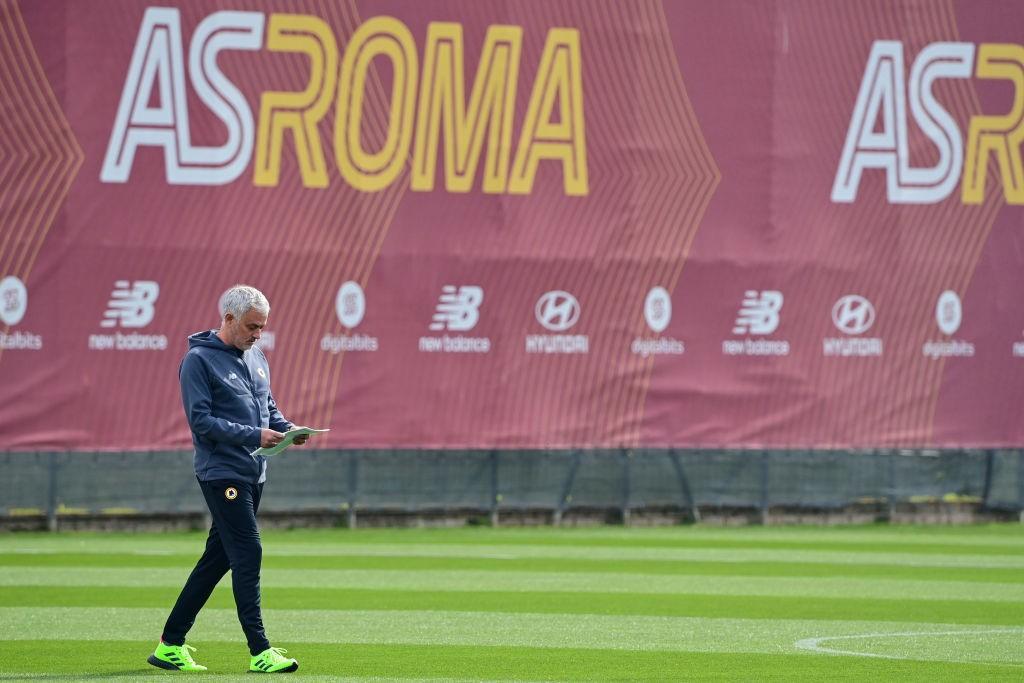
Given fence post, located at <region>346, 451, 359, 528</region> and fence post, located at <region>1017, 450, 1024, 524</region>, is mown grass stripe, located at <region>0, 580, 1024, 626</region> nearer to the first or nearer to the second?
fence post, located at <region>346, 451, 359, 528</region>

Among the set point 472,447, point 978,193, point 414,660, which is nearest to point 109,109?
point 472,447

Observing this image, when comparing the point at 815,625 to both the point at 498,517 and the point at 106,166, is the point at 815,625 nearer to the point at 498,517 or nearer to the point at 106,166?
the point at 498,517

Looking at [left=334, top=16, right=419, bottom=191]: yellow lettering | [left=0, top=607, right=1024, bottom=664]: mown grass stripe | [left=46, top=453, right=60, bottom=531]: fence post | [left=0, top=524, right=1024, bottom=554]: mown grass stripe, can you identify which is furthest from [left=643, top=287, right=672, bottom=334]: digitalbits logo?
[left=0, top=607, right=1024, bottom=664]: mown grass stripe

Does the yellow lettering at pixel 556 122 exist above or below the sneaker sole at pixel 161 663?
above

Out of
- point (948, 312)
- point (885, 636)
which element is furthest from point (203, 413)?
point (948, 312)

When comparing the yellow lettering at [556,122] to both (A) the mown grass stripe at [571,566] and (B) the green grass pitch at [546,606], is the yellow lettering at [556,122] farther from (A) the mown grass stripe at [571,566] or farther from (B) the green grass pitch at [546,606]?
(A) the mown grass stripe at [571,566]

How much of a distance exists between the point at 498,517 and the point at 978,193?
28.9ft

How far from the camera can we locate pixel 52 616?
12906 millimetres

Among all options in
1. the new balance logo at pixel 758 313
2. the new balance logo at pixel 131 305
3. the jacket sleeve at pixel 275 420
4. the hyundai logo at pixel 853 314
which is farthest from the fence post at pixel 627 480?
the jacket sleeve at pixel 275 420

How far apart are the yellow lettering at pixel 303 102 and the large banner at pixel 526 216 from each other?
32 mm

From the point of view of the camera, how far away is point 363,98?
24.4 metres

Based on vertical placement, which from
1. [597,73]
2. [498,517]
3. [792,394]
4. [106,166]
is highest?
[597,73]

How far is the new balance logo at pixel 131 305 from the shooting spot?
917 inches

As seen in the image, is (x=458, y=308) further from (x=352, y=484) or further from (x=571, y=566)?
(x=571, y=566)
